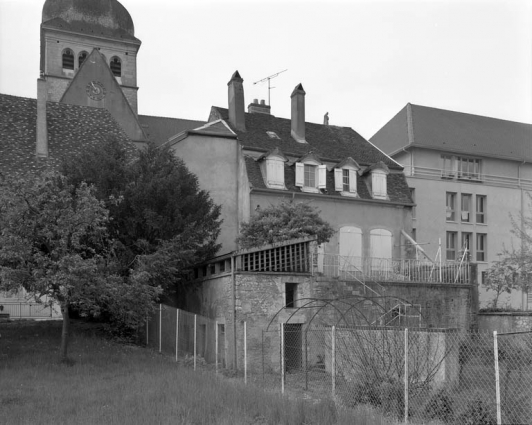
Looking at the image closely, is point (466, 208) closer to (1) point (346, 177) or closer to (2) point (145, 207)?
(1) point (346, 177)

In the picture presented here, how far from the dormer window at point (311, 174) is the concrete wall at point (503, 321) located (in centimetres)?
1049

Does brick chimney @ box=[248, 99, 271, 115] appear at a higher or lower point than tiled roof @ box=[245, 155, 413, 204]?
higher

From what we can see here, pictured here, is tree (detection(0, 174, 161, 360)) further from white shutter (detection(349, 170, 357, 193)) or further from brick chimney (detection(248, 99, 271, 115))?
brick chimney (detection(248, 99, 271, 115))

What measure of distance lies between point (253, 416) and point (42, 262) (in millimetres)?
9559

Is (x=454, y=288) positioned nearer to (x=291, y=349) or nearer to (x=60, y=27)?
(x=291, y=349)

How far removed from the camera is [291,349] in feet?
79.0

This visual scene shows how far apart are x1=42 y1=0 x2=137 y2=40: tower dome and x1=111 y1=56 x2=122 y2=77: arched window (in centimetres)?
229

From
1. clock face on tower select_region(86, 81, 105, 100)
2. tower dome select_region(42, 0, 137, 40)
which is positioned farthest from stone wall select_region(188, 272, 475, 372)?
tower dome select_region(42, 0, 137, 40)

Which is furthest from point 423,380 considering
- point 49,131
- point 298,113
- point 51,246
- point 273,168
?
point 298,113

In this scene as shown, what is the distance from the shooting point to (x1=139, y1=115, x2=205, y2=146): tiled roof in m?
58.6

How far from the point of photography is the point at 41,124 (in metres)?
30.3


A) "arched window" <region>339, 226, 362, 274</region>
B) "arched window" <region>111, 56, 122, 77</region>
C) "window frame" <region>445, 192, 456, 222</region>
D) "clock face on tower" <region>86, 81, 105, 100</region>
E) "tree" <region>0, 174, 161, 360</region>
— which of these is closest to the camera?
"tree" <region>0, 174, 161, 360</region>

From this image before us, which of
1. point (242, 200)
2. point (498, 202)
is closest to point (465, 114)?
point (498, 202)

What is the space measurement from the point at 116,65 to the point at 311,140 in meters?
33.2
